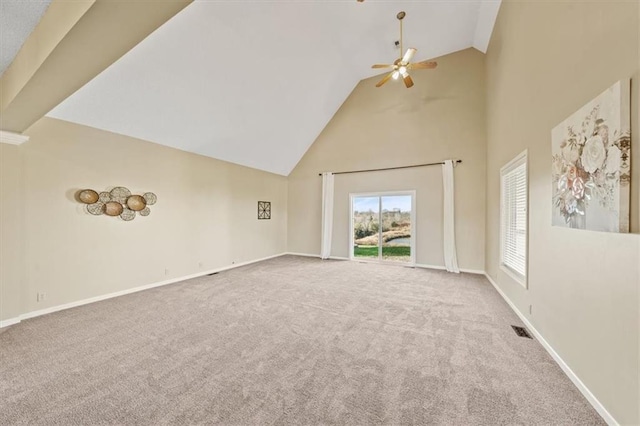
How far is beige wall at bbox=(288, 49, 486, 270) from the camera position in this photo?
5.27 meters

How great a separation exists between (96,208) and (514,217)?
6.56 m

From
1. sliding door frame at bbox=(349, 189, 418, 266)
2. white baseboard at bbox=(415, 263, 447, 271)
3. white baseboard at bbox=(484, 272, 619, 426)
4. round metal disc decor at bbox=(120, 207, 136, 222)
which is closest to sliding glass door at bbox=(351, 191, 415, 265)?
sliding door frame at bbox=(349, 189, 418, 266)

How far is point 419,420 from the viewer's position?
1.53 meters

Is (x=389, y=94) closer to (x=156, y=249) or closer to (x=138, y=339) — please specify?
(x=156, y=249)

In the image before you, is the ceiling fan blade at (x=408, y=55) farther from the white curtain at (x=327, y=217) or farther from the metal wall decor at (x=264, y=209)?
the metal wall decor at (x=264, y=209)

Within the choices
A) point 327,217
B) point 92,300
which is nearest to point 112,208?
point 92,300

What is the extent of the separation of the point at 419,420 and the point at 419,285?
3125mm

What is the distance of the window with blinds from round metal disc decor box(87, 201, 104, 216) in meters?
6.16

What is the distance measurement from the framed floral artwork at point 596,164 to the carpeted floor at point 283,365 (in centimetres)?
135

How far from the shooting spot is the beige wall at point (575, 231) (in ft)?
4.54

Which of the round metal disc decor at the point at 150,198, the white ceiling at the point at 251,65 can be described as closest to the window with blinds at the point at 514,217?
the white ceiling at the point at 251,65

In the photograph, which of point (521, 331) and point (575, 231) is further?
point (521, 331)

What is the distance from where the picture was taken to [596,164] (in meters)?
1.62

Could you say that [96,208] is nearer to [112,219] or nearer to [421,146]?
[112,219]
